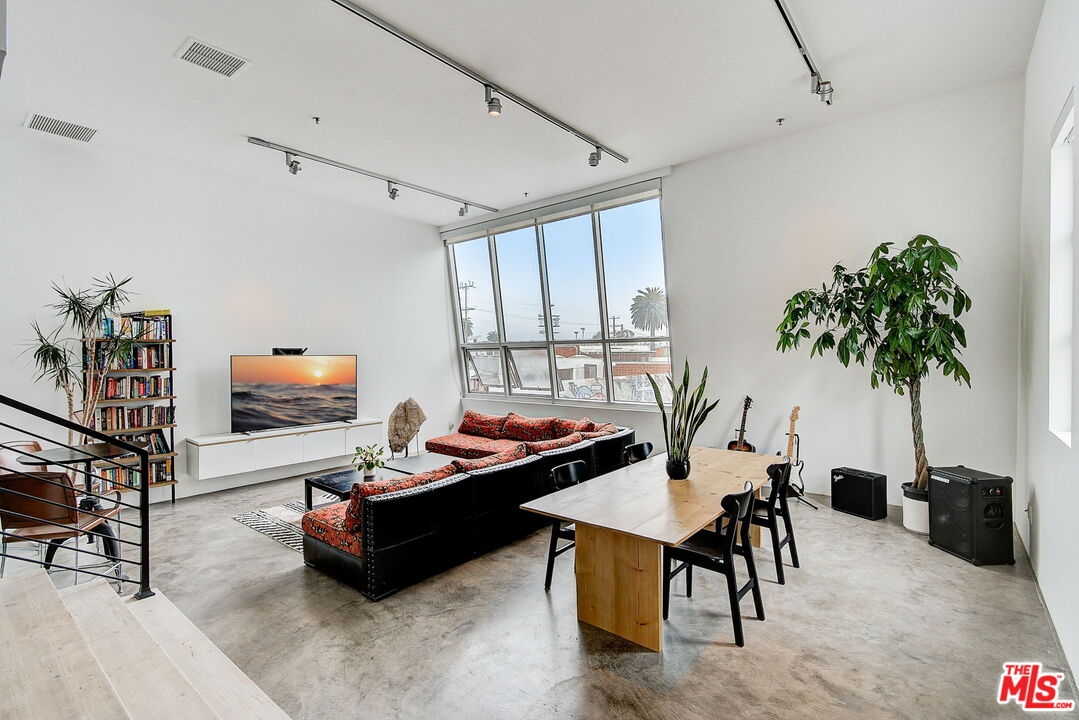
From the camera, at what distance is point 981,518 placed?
3.41 metres

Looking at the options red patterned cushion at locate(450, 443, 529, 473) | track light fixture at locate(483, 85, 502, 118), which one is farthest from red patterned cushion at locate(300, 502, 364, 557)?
track light fixture at locate(483, 85, 502, 118)

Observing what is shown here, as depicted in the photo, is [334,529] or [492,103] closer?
[334,529]

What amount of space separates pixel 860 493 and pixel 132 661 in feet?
16.1

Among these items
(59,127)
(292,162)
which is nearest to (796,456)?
(292,162)

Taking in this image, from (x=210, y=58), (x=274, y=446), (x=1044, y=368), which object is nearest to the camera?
(x=1044, y=368)

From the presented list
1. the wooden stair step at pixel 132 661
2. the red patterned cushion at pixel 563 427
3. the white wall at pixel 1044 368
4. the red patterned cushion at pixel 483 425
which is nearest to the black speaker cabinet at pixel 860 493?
the white wall at pixel 1044 368

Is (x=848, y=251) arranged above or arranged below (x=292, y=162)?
below

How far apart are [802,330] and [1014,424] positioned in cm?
169

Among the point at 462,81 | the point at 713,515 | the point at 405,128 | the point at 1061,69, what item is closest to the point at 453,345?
the point at 405,128

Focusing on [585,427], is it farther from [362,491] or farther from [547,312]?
[362,491]

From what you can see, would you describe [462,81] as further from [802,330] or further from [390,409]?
[390,409]

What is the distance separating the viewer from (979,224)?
4195mm
